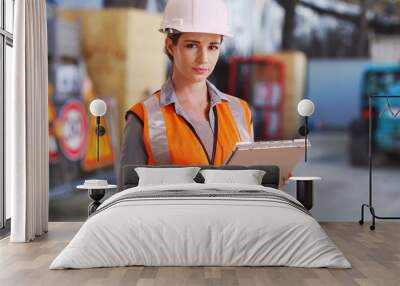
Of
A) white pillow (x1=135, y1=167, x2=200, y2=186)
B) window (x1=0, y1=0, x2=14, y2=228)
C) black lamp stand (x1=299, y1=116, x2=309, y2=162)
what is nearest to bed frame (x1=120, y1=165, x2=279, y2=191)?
white pillow (x1=135, y1=167, x2=200, y2=186)

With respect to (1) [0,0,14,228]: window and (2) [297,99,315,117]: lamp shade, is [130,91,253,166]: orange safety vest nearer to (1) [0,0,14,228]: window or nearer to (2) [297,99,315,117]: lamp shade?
(2) [297,99,315,117]: lamp shade

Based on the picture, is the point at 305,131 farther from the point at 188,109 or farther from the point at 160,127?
the point at 160,127

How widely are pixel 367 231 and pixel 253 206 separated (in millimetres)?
2348

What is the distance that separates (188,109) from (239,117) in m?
0.60

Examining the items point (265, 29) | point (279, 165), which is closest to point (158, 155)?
point (279, 165)

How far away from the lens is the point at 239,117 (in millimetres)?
7234

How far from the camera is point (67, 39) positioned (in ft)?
24.0

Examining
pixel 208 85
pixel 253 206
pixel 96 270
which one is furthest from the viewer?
pixel 208 85

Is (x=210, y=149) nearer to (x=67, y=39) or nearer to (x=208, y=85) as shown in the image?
(x=208, y=85)

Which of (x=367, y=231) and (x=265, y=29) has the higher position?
(x=265, y=29)

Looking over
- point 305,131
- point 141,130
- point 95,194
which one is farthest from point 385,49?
point 95,194

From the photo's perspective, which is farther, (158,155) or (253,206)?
(158,155)

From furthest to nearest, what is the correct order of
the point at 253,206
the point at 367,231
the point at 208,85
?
the point at 208,85, the point at 367,231, the point at 253,206

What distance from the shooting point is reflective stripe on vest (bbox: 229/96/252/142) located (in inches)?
281
